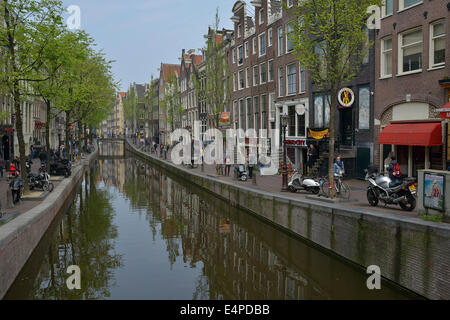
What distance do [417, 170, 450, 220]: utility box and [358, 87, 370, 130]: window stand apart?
39.9 feet

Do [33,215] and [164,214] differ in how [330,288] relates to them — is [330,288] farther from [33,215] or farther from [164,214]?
[164,214]

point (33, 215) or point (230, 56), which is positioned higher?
point (230, 56)

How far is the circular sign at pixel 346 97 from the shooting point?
827 inches

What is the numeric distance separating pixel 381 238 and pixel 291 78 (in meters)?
21.0

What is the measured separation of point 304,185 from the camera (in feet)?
54.9

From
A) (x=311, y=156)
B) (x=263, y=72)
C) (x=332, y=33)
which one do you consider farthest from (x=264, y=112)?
(x=332, y=33)

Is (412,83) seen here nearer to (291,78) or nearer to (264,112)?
(291,78)

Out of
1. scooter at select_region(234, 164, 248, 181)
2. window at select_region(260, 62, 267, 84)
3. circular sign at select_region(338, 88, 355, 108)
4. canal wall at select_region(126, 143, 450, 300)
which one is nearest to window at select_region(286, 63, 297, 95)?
window at select_region(260, 62, 267, 84)

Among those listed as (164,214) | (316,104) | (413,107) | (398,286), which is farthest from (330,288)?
(316,104)

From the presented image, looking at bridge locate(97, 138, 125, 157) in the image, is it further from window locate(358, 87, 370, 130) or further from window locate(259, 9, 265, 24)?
window locate(358, 87, 370, 130)

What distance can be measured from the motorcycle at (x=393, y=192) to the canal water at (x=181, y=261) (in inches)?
97.6

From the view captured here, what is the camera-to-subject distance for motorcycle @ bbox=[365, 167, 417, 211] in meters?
11.3
